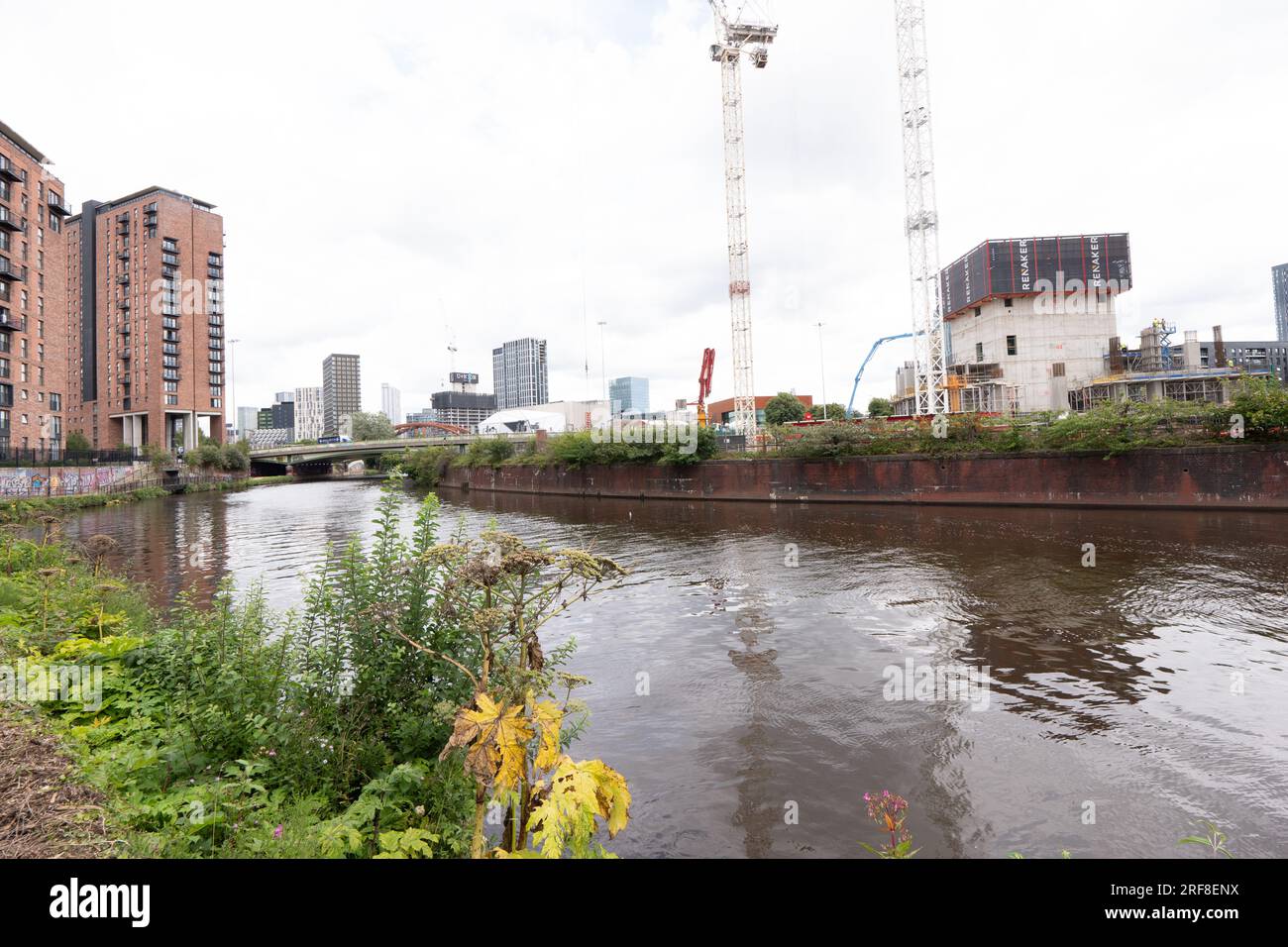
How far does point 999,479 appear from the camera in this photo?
38.2 metres

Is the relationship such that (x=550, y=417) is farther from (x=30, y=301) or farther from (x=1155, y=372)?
(x=1155, y=372)

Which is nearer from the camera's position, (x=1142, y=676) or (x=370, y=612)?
(x=370, y=612)

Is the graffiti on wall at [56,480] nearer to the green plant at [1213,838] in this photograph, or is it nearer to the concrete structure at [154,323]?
the concrete structure at [154,323]

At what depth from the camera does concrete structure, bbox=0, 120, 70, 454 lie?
6119cm

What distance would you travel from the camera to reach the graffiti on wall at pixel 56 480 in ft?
170

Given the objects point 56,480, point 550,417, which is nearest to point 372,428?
point 550,417

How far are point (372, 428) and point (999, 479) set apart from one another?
169295 mm

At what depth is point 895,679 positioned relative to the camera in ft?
34.3

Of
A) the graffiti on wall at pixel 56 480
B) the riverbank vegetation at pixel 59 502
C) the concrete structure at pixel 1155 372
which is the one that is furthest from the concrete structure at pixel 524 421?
the concrete structure at pixel 1155 372
